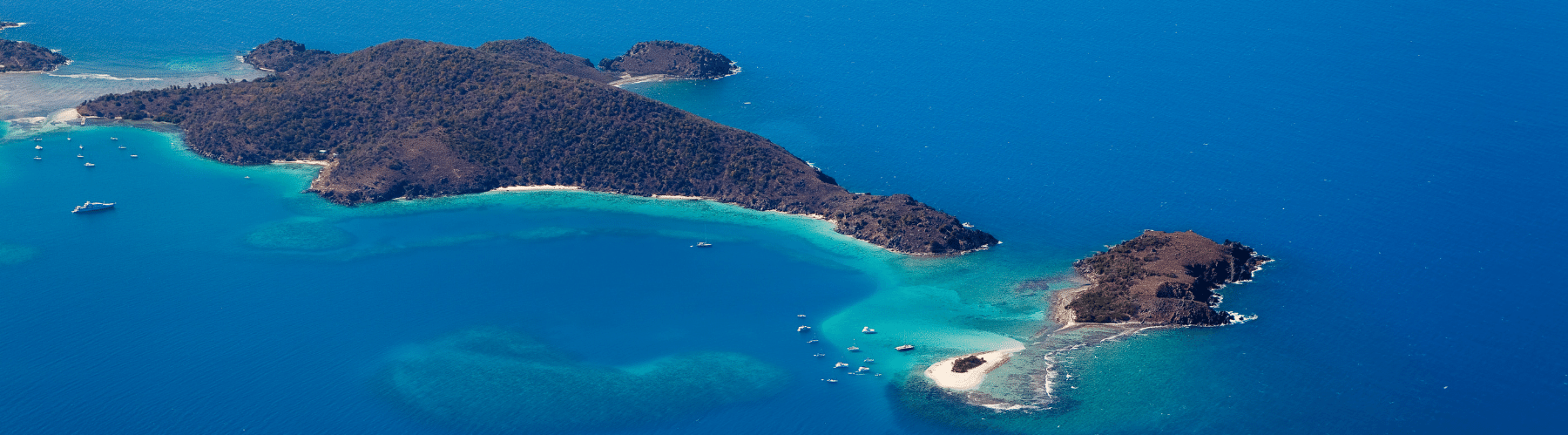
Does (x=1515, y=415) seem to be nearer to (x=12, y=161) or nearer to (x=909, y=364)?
(x=909, y=364)

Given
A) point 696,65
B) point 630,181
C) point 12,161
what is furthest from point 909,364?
point 12,161

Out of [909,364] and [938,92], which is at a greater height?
[938,92]

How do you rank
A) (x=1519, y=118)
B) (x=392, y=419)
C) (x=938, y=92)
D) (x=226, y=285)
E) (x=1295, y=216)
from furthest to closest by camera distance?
(x=938, y=92) → (x=1519, y=118) → (x=1295, y=216) → (x=226, y=285) → (x=392, y=419)

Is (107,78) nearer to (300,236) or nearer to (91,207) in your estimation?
(91,207)

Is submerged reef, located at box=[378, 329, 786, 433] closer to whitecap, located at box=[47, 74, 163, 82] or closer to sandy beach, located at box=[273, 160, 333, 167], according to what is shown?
sandy beach, located at box=[273, 160, 333, 167]

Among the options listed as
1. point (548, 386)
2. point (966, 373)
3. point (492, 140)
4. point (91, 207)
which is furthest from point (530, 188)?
point (966, 373)

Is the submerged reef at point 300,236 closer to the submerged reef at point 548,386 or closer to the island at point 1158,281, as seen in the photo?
the submerged reef at point 548,386
